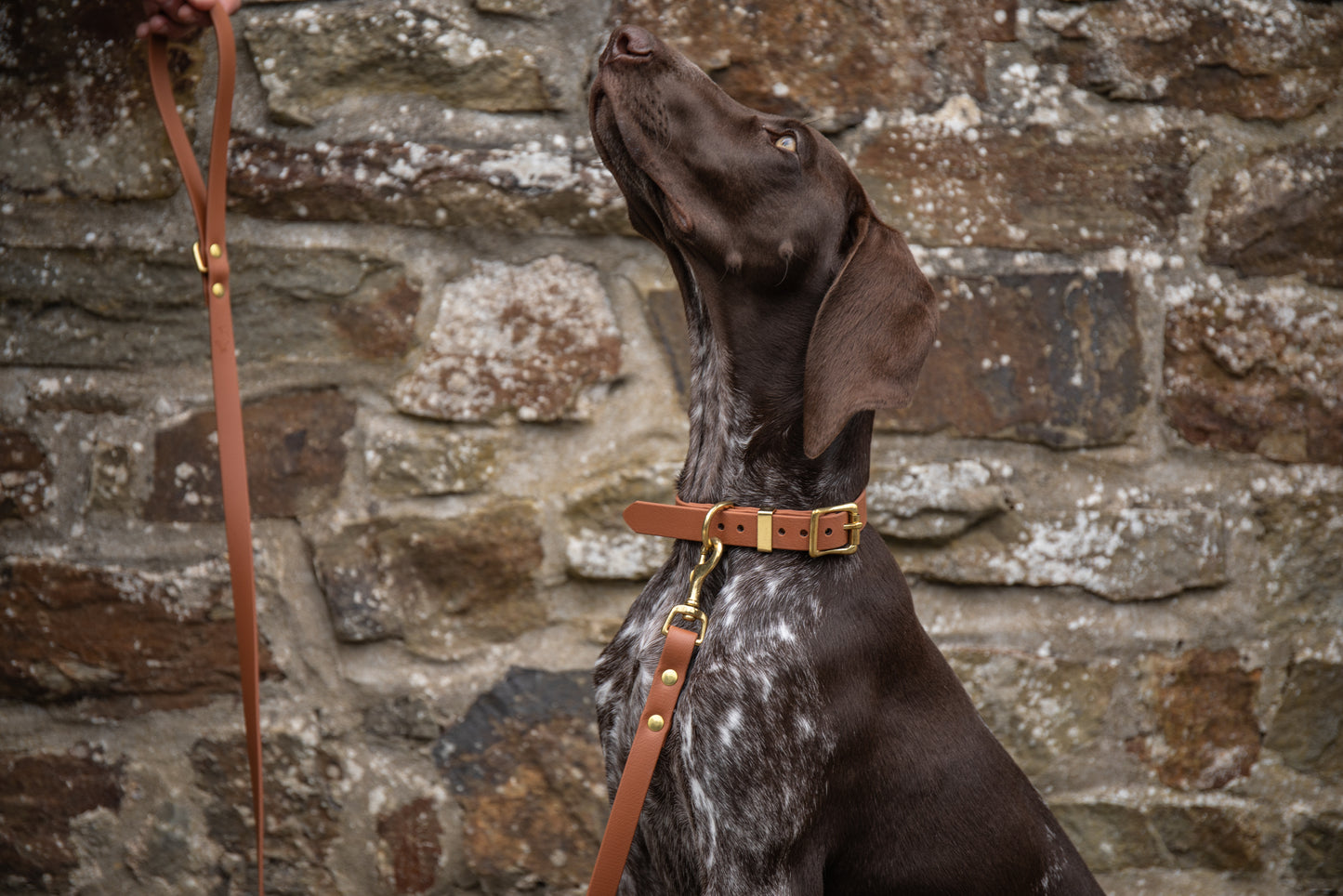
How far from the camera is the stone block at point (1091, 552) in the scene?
8.20 ft

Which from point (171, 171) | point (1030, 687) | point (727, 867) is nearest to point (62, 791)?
point (171, 171)

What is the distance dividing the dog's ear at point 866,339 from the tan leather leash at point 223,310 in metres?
1.02

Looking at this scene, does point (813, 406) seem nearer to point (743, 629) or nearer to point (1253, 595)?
point (743, 629)

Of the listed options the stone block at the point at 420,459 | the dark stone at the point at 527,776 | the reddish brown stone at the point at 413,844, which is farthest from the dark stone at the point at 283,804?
the stone block at the point at 420,459

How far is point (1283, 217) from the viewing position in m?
2.52

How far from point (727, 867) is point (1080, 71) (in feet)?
6.33

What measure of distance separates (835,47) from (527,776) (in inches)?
71.2

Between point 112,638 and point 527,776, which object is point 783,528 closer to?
point 527,776

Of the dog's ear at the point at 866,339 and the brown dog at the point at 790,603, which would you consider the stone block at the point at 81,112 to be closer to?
the brown dog at the point at 790,603

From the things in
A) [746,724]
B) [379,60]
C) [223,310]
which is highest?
[379,60]

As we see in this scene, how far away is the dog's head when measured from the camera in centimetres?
171

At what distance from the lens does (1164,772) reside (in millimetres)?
2551

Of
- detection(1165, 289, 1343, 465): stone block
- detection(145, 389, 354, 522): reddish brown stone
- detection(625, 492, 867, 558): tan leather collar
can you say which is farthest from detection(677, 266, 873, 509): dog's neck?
detection(1165, 289, 1343, 465): stone block

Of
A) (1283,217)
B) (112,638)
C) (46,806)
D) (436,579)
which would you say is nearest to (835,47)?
(1283,217)
